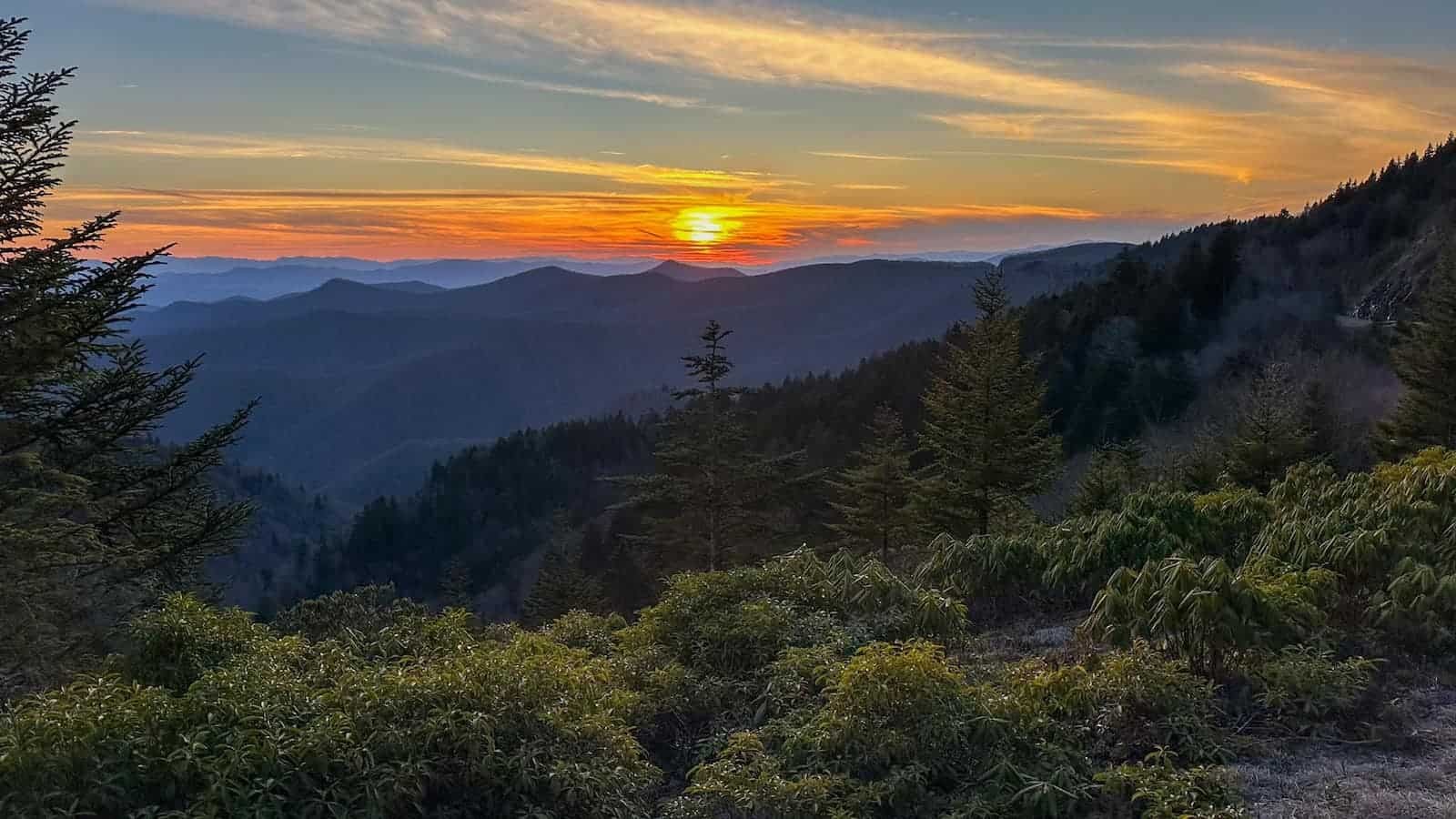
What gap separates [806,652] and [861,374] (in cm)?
6976

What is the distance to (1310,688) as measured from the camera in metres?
5.06

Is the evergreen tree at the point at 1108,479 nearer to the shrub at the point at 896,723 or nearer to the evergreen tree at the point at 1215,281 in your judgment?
the shrub at the point at 896,723

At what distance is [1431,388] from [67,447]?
2857 cm

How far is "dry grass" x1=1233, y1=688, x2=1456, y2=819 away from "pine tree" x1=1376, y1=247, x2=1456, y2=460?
20.2m

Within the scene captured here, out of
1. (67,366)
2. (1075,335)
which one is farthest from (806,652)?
(1075,335)

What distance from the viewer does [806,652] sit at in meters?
5.79

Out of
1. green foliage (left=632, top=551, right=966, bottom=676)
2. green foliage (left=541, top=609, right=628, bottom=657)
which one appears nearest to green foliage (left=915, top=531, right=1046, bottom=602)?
green foliage (left=632, top=551, right=966, bottom=676)

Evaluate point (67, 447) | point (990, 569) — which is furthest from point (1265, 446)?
point (67, 447)

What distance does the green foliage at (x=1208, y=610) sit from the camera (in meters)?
5.12

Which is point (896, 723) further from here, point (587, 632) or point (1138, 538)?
point (1138, 538)

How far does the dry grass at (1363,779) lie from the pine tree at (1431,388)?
794 inches

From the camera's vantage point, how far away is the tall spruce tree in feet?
28.9

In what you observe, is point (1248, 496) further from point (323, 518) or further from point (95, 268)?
point (323, 518)

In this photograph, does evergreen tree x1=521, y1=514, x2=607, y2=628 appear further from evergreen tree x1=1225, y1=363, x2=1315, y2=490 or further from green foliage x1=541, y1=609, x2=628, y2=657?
green foliage x1=541, y1=609, x2=628, y2=657
